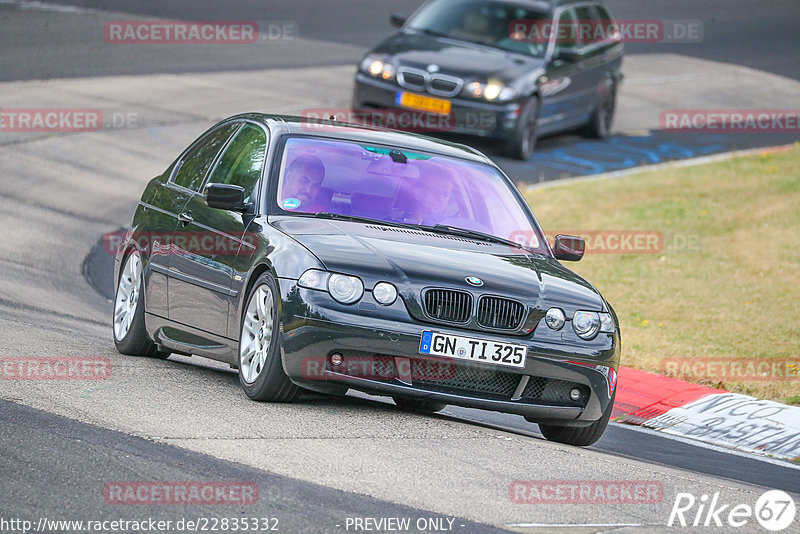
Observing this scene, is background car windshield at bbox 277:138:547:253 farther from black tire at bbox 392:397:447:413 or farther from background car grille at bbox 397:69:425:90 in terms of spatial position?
background car grille at bbox 397:69:425:90

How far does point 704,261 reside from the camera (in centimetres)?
1550

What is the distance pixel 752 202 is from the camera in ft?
61.0

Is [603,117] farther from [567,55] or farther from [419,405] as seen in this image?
[419,405]

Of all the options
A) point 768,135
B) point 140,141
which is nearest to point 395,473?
point 140,141

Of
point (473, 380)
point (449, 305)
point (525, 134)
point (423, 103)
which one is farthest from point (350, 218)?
point (525, 134)

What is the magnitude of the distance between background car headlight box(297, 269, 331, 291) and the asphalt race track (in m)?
0.68

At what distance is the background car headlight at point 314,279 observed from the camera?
7.38 m

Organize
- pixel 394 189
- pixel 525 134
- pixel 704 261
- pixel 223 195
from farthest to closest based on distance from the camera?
pixel 525 134 < pixel 704 261 < pixel 394 189 < pixel 223 195

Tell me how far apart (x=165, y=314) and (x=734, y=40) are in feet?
90.2

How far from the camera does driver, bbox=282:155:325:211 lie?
27.5ft

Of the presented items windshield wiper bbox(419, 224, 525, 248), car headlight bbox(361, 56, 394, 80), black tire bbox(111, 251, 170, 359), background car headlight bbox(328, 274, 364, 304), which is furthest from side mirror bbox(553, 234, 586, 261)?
car headlight bbox(361, 56, 394, 80)

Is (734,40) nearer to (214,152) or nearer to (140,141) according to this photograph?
(140,141)

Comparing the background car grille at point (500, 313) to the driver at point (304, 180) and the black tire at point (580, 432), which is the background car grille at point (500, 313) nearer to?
the black tire at point (580, 432)

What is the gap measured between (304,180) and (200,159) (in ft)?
4.39
